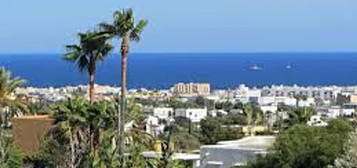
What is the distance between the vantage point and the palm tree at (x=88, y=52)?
2494 cm

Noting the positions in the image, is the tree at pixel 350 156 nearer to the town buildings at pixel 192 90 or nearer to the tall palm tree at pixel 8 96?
the tall palm tree at pixel 8 96

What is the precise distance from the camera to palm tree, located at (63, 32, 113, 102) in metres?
24.9

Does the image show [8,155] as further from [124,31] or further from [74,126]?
[124,31]

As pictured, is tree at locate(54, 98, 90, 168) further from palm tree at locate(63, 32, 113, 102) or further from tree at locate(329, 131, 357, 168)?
tree at locate(329, 131, 357, 168)

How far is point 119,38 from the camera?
867 inches

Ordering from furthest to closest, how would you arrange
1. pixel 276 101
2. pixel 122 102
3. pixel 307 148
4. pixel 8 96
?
pixel 276 101 → pixel 8 96 → pixel 307 148 → pixel 122 102

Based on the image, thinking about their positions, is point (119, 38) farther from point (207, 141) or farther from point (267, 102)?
point (267, 102)

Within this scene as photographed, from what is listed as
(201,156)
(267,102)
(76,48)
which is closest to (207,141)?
(201,156)

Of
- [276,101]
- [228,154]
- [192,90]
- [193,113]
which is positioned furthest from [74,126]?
[192,90]

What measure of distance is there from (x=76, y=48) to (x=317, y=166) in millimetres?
8040

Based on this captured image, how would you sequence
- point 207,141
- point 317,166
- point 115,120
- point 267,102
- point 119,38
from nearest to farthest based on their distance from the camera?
point 119,38 < point 115,120 < point 317,166 < point 207,141 < point 267,102

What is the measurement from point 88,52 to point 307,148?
7.85 meters

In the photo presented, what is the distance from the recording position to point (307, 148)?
3048 cm

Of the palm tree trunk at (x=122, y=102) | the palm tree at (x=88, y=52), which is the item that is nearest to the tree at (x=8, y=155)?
the palm tree at (x=88, y=52)
